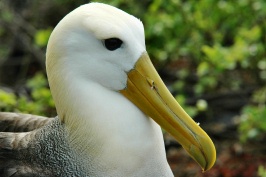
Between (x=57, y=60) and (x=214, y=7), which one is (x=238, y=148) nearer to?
(x=214, y=7)

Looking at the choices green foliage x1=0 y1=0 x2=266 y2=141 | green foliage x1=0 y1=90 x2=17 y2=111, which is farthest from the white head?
green foliage x1=0 y1=0 x2=266 y2=141

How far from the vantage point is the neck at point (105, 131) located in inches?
147

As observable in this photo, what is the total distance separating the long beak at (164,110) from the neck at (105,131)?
0.08 meters

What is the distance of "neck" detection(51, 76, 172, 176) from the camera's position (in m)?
3.72

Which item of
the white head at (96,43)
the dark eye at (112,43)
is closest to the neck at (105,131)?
the white head at (96,43)

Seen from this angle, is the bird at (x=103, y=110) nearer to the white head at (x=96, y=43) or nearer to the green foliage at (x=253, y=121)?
the white head at (x=96, y=43)

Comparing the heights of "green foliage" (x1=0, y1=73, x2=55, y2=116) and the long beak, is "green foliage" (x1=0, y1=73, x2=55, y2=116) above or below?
below

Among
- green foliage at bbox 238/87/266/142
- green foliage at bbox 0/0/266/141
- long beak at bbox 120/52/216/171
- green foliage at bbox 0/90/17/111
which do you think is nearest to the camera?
long beak at bbox 120/52/216/171

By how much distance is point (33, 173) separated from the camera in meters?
3.71

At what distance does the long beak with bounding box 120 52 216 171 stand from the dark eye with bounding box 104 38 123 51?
145mm

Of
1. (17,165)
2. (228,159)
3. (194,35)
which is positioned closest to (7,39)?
(194,35)

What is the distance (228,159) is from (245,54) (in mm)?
1045

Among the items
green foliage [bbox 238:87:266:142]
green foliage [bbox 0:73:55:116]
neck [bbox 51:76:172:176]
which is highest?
neck [bbox 51:76:172:176]

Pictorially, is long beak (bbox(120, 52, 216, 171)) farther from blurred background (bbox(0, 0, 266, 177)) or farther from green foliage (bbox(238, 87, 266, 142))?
green foliage (bbox(238, 87, 266, 142))
